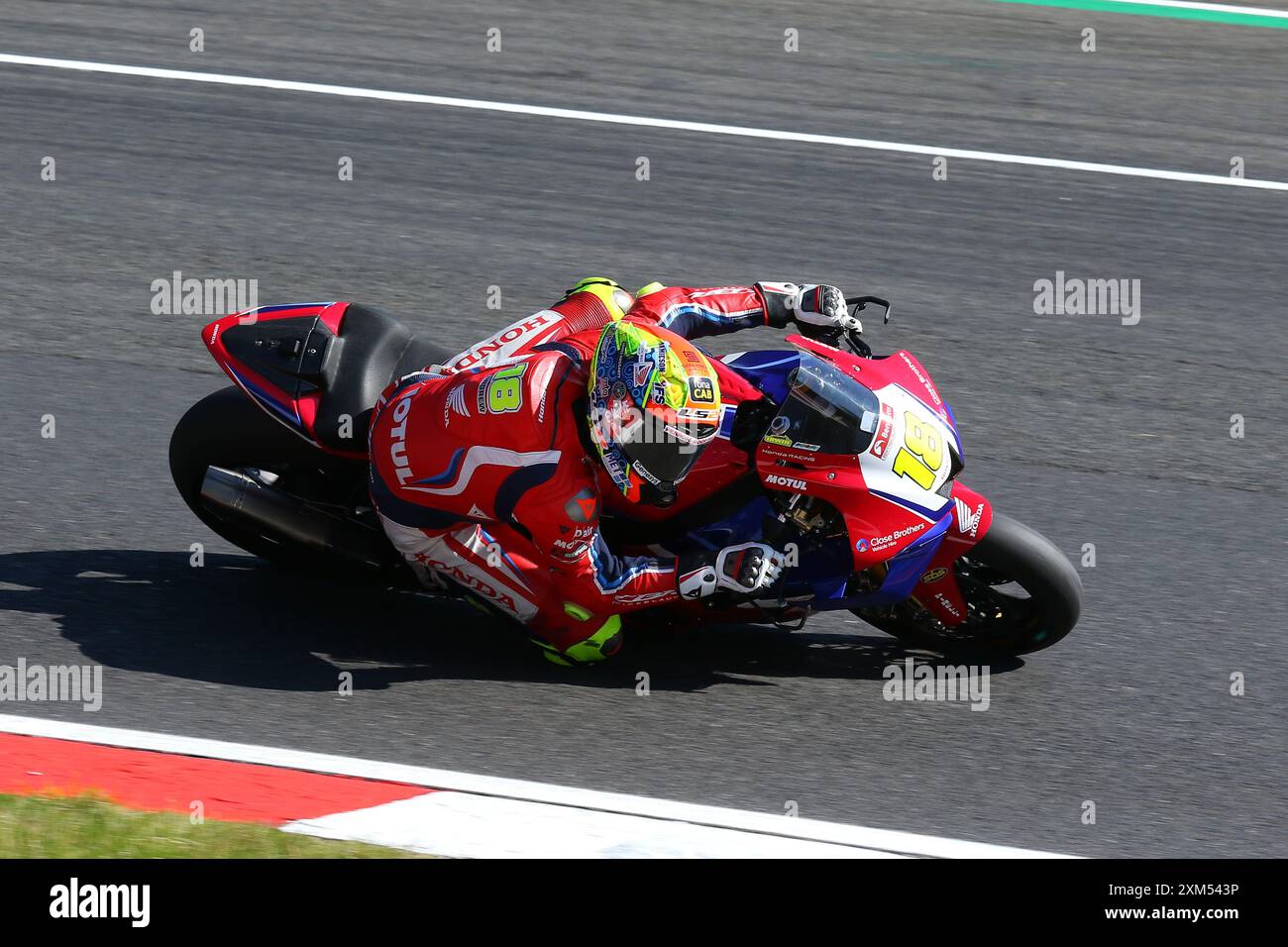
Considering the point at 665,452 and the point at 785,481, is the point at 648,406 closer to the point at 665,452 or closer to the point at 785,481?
the point at 665,452

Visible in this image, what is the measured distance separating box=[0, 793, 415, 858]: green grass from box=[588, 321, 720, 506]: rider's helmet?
4.33ft

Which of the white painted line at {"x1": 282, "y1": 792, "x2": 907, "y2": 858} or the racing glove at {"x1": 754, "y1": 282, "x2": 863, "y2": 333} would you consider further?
the racing glove at {"x1": 754, "y1": 282, "x2": 863, "y2": 333}

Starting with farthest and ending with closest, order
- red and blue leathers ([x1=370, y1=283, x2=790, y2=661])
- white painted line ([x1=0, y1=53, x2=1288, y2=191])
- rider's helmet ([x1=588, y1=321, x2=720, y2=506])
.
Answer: white painted line ([x1=0, y1=53, x2=1288, y2=191]) < red and blue leathers ([x1=370, y1=283, x2=790, y2=661]) < rider's helmet ([x1=588, y1=321, x2=720, y2=506])

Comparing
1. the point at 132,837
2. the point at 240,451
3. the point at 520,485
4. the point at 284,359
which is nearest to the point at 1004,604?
the point at 520,485

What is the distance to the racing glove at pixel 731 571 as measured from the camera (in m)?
5.06

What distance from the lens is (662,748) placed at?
5164 millimetres

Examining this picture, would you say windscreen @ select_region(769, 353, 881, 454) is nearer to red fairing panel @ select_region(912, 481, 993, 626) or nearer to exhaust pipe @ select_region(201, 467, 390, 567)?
red fairing panel @ select_region(912, 481, 993, 626)

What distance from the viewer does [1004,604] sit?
18.4ft

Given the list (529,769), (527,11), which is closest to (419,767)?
(529,769)

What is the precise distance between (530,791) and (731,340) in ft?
12.3

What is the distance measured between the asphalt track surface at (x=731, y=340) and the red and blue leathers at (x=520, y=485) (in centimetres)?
35

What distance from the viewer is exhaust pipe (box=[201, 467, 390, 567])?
5.66 m

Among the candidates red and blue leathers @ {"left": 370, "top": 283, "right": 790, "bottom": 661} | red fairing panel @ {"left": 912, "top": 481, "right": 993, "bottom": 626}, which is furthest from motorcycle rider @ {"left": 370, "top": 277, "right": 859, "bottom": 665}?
red fairing panel @ {"left": 912, "top": 481, "right": 993, "bottom": 626}

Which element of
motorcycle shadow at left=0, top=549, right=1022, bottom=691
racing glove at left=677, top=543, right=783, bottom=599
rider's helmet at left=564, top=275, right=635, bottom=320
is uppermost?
rider's helmet at left=564, top=275, right=635, bottom=320
